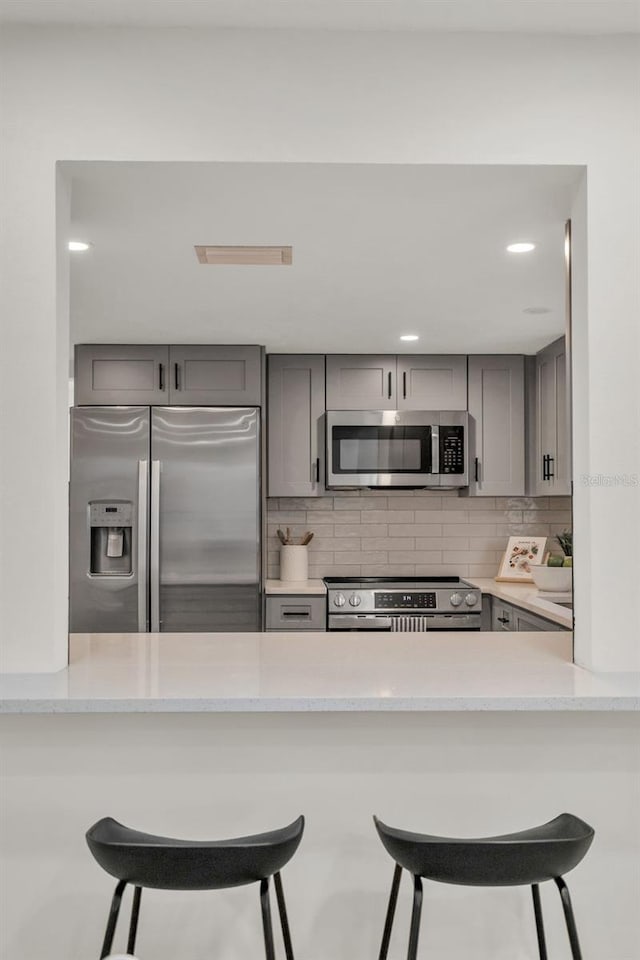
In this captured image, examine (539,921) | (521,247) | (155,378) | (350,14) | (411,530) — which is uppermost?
(350,14)

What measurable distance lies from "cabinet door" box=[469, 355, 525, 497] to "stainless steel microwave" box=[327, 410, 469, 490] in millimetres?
182

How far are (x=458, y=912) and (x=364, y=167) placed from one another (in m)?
1.84

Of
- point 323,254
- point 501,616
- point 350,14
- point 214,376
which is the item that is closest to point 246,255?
point 323,254

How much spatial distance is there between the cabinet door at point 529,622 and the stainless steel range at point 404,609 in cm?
41

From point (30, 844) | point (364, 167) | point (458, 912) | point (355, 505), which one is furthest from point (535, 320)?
point (30, 844)

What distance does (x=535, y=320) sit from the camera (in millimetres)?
3832

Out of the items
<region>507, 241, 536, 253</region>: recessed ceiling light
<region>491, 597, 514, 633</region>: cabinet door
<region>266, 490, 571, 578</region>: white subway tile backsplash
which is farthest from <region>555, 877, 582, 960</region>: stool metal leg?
<region>266, 490, 571, 578</region>: white subway tile backsplash

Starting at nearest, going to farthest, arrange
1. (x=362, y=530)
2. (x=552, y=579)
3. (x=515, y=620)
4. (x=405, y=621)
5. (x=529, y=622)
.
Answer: (x=529, y=622), (x=515, y=620), (x=552, y=579), (x=405, y=621), (x=362, y=530)

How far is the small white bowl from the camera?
409 centimetres

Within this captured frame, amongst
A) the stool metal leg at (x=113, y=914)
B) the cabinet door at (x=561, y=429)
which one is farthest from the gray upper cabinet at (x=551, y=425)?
the stool metal leg at (x=113, y=914)

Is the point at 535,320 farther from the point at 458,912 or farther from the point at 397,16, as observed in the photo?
the point at 458,912

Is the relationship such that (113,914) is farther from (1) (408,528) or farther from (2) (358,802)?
(1) (408,528)

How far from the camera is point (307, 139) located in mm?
2018

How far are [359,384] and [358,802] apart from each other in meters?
3.05
